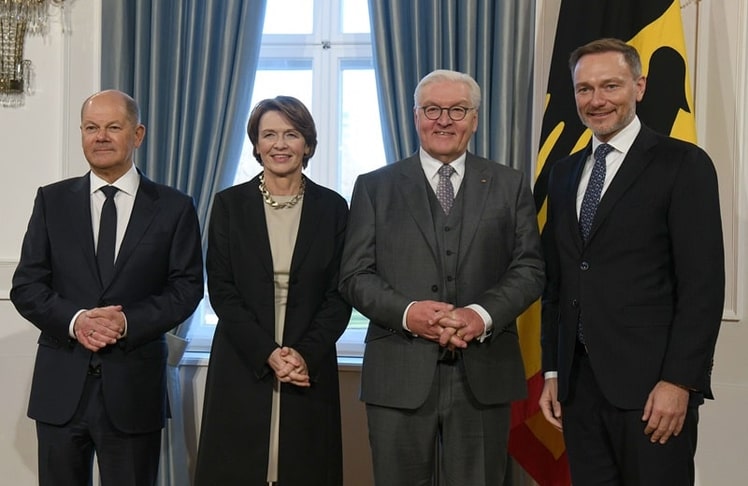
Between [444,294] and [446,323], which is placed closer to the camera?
[446,323]

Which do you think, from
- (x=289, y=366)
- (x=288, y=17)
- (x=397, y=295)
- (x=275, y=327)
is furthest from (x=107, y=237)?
(x=288, y=17)

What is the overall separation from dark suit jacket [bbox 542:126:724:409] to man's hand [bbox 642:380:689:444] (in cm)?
3

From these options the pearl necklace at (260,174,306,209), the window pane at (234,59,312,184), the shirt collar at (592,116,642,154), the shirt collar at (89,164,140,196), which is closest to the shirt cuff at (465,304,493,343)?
the shirt collar at (592,116,642,154)

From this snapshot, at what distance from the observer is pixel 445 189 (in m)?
2.36

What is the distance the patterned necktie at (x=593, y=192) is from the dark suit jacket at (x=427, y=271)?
20 centimetres

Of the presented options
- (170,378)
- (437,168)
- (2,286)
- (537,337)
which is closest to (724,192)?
(537,337)

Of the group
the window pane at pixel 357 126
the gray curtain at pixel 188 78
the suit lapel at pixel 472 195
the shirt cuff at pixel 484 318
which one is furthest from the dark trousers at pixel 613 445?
the gray curtain at pixel 188 78

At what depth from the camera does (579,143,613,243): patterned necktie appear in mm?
2117

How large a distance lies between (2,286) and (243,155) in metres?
1.20

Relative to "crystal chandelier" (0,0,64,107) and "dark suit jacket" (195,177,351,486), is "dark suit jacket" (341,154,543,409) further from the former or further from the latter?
"crystal chandelier" (0,0,64,107)

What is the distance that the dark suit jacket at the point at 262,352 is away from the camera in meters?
2.38

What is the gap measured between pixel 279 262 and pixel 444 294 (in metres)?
0.54

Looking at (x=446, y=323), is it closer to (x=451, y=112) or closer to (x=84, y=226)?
(x=451, y=112)

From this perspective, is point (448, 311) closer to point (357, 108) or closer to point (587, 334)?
point (587, 334)
